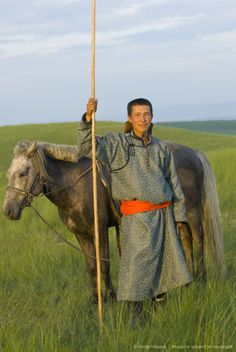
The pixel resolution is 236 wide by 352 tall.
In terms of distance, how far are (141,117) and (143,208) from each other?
67cm

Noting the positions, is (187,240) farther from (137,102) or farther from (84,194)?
(137,102)

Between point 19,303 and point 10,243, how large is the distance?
8.22ft

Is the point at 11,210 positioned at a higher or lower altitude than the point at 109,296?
higher

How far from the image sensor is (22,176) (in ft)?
16.1

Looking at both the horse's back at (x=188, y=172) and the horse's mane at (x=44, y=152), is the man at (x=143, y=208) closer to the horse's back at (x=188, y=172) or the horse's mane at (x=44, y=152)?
the horse's mane at (x=44, y=152)

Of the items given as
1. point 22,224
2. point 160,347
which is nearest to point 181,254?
point 160,347

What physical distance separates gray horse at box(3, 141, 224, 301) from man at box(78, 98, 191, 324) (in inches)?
31.3

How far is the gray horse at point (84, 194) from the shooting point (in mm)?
4902

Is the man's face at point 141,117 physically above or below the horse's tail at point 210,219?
above

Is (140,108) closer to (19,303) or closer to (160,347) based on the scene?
(160,347)

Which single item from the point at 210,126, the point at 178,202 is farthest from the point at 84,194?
the point at 210,126

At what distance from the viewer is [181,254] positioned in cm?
436

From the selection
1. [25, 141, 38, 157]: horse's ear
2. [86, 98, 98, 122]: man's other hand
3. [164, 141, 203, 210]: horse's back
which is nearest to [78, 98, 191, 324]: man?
[86, 98, 98, 122]: man's other hand

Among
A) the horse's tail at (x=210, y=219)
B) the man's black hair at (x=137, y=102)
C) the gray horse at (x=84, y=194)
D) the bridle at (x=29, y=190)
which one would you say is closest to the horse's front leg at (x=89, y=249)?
the gray horse at (x=84, y=194)
